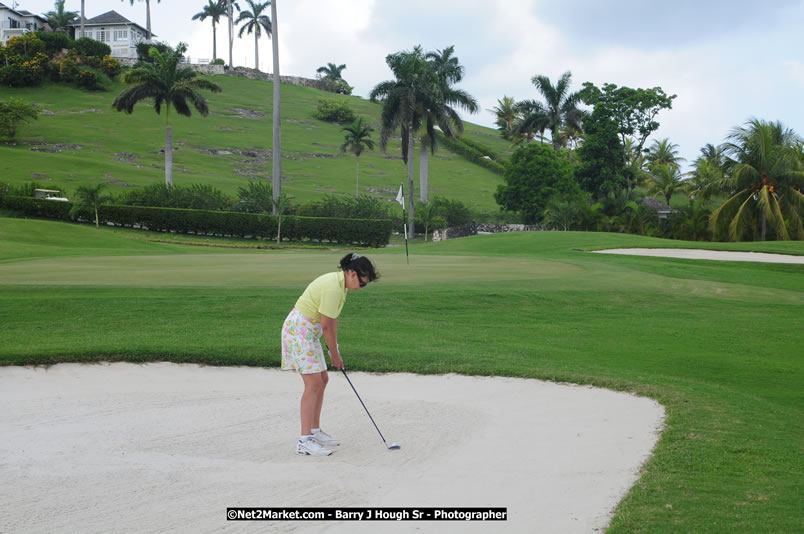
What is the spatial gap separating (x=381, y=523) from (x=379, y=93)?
206 ft

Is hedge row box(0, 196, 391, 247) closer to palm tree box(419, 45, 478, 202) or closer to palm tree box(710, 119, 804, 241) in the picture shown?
palm tree box(419, 45, 478, 202)

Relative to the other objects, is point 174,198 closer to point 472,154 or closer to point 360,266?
point 360,266

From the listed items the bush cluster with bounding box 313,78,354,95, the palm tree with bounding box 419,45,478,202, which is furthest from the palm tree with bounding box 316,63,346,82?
the palm tree with bounding box 419,45,478,202

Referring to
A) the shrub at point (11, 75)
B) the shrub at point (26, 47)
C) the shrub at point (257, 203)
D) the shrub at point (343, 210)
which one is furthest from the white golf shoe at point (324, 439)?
the shrub at point (26, 47)

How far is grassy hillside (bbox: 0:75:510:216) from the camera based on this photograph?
81.4 metres

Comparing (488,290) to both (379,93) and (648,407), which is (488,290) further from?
(379,93)

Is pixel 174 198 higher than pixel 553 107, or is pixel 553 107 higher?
pixel 553 107

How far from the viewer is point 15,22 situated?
132875 millimetres

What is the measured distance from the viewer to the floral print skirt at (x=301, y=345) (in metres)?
7.36

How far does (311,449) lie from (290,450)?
34 centimetres

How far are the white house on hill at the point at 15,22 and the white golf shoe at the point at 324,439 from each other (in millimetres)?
145534

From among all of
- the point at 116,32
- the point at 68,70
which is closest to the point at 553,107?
the point at 68,70

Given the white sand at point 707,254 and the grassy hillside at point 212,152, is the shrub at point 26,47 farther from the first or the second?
the white sand at point 707,254

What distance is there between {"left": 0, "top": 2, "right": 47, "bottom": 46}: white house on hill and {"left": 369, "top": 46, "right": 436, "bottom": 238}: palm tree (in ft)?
314
